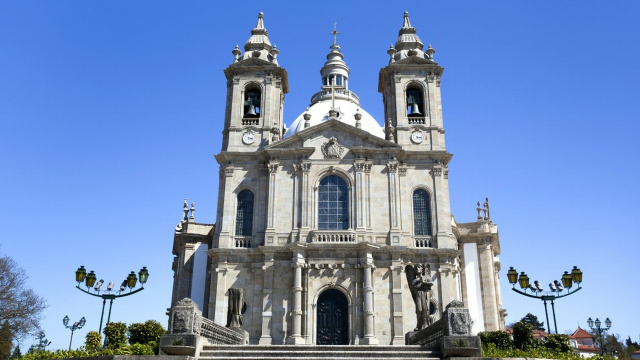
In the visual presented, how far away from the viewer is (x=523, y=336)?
18.5 m

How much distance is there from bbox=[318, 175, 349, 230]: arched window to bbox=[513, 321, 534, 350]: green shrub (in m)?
12.1

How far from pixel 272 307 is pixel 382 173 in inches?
363

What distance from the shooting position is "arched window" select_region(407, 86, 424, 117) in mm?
32656

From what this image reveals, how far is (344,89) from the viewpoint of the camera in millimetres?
50219

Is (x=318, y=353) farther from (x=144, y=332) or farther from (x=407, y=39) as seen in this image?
(x=407, y=39)

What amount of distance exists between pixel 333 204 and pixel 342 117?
613 inches

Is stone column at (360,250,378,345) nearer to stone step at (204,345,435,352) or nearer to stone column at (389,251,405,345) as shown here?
stone column at (389,251,405,345)

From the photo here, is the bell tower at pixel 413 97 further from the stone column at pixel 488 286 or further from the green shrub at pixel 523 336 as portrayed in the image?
the green shrub at pixel 523 336

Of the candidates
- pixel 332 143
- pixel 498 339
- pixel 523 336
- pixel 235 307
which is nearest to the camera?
pixel 523 336

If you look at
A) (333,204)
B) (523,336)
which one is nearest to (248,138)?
(333,204)

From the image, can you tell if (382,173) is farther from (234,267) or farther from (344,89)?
(344,89)

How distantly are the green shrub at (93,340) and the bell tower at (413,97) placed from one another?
1854cm

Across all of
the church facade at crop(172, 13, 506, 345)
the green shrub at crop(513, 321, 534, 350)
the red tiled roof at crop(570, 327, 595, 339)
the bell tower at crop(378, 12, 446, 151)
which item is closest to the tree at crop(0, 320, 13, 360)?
the church facade at crop(172, 13, 506, 345)

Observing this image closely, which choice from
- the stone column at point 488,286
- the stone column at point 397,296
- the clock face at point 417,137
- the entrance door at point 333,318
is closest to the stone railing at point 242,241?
the entrance door at point 333,318
